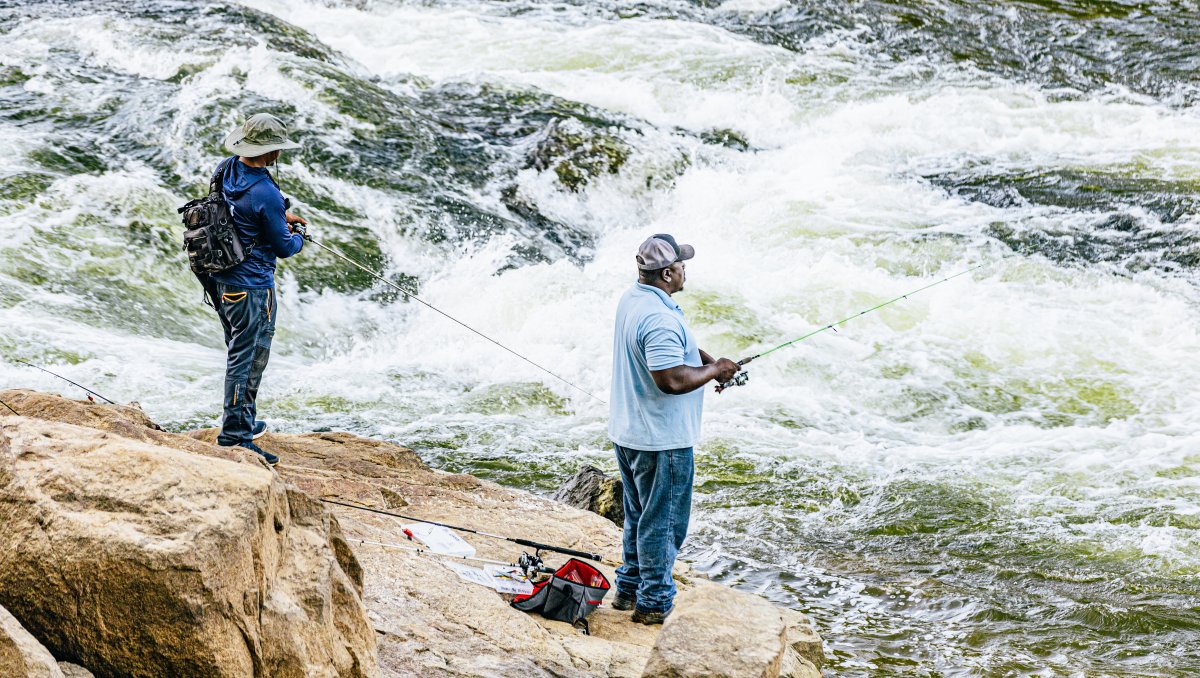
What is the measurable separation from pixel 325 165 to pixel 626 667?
993 centimetres

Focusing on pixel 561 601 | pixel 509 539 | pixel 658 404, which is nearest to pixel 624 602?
pixel 561 601

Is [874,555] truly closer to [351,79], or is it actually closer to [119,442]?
[119,442]

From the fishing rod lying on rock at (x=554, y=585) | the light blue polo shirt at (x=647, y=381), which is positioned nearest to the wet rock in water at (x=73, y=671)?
the fishing rod lying on rock at (x=554, y=585)

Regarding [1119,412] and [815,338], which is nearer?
[1119,412]

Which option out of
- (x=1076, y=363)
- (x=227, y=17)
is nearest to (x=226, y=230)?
(x=1076, y=363)

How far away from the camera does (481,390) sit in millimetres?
9953

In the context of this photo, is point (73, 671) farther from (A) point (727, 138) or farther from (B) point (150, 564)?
(A) point (727, 138)

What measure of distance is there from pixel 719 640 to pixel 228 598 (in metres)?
1.59

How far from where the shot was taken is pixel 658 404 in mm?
4707

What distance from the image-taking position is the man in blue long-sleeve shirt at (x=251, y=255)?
217 inches

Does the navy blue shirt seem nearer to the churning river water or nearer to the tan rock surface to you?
the tan rock surface

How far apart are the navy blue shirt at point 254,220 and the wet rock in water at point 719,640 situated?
8.98 feet

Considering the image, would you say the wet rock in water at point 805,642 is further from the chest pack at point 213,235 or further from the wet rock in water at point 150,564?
the chest pack at point 213,235

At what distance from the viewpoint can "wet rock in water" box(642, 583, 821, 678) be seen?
3.76m
